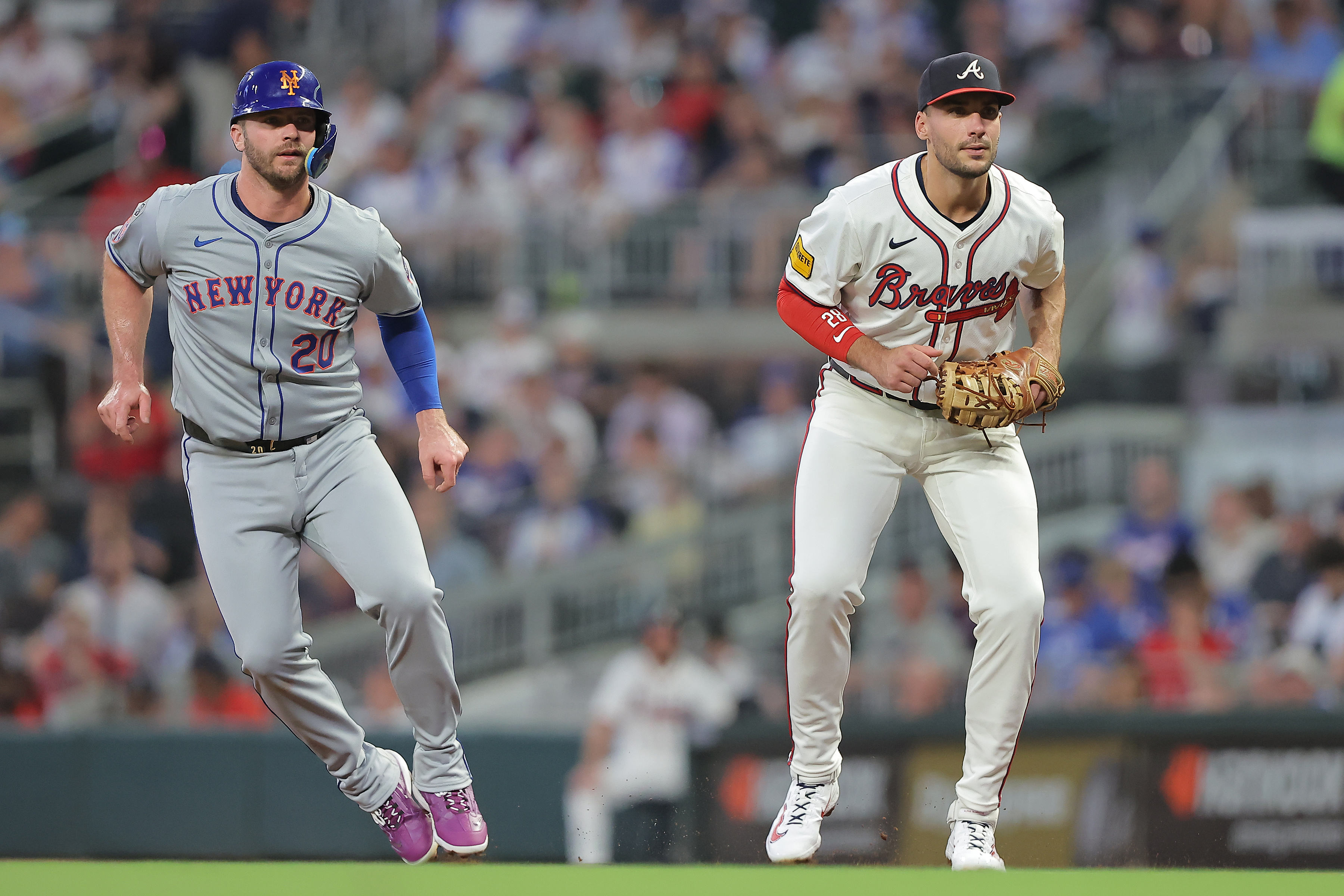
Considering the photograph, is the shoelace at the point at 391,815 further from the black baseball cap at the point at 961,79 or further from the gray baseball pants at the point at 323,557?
the black baseball cap at the point at 961,79

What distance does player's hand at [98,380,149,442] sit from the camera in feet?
14.7

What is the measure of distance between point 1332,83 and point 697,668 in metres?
5.94

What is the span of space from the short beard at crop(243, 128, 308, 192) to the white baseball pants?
5.59 ft

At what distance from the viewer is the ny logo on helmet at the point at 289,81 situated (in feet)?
14.8

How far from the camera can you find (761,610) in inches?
372

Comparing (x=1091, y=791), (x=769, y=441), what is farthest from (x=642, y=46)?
(x=1091, y=791)

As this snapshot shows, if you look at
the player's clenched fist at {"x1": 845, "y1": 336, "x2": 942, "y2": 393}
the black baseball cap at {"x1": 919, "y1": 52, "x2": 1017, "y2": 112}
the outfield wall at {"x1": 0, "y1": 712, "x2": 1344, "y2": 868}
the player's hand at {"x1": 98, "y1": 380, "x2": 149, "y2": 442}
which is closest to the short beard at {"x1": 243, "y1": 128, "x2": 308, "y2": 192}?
the player's hand at {"x1": 98, "y1": 380, "x2": 149, "y2": 442}

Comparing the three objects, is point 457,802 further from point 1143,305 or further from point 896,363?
point 1143,305

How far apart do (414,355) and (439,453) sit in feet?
1.33

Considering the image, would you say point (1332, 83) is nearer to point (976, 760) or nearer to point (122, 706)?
point (976, 760)

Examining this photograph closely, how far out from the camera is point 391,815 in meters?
4.88

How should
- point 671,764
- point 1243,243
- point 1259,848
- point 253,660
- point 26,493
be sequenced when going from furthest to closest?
point 1243,243
point 26,493
point 671,764
point 1259,848
point 253,660

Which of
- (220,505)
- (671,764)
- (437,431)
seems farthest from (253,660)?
(671,764)

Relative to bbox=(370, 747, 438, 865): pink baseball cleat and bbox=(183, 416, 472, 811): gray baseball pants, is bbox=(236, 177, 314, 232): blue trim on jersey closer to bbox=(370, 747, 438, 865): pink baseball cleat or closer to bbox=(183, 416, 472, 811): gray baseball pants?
bbox=(183, 416, 472, 811): gray baseball pants
